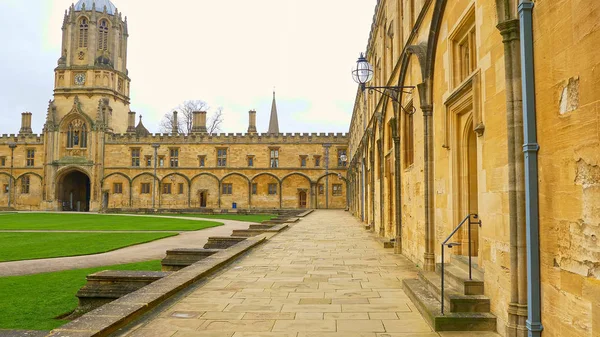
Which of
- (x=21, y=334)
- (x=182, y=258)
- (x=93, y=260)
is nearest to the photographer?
(x=21, y=334)

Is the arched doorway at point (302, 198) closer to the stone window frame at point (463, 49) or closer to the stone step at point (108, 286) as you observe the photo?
the stone step at point (108, 286)

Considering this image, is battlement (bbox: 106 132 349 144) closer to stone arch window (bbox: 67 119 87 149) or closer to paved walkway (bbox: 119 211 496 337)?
stone arch window (bbox: 67 119 87 149)

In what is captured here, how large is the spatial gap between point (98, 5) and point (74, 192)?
23.0m

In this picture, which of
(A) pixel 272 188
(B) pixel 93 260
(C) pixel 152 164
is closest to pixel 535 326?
(B) pixel 93 260

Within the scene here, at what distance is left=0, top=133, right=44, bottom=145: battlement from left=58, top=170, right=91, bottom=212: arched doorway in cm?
523

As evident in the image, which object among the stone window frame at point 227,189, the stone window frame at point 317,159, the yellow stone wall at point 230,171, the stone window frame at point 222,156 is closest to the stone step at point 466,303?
the yellow stone wall at point 230,171

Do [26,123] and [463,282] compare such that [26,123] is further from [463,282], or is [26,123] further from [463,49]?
[463,282]

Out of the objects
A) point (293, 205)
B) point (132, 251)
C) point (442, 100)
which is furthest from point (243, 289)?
point (293, 205)

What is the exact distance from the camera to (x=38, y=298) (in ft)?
25.5

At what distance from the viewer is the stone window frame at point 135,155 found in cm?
5144

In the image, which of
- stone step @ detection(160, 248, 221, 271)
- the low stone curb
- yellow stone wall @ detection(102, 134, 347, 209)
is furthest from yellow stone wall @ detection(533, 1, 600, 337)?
yellow stone wall @ detection(102, 134, 347, 209)

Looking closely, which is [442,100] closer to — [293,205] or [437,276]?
[437,276]

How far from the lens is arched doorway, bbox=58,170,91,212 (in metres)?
51.7

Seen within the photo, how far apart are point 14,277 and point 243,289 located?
5760mm
